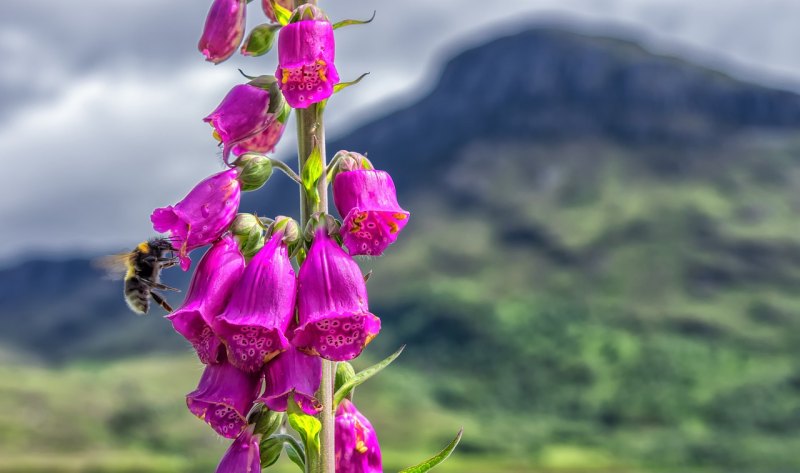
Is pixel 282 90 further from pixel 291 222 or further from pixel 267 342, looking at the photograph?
pixel 267 342

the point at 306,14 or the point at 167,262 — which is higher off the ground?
the point at 167,262

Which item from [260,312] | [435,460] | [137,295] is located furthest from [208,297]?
[137,295]

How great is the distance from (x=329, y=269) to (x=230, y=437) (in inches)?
44.5

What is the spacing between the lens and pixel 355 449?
19.2ft

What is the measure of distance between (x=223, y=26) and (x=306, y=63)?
101 centimetres

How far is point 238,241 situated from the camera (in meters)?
5.62

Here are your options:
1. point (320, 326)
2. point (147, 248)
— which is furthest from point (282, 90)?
point (147, 248)

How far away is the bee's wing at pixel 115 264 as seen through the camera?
9.12 m

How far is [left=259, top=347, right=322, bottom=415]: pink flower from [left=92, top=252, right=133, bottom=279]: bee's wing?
168 inches

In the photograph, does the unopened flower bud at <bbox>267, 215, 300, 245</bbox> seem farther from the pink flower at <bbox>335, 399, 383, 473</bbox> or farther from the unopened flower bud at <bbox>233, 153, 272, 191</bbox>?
the pink flower at <bbox>335, 399, 383, 473</bbox>

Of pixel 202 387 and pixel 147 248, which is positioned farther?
pixel 147 248

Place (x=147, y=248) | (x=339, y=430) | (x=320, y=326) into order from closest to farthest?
(x=320, y=326) < (x=339, y=430) < (x=147, y=248)

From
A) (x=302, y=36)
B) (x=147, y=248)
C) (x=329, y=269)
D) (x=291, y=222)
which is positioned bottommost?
(x=329, y=269)

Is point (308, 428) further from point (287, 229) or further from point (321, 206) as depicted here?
point (321, 206)
